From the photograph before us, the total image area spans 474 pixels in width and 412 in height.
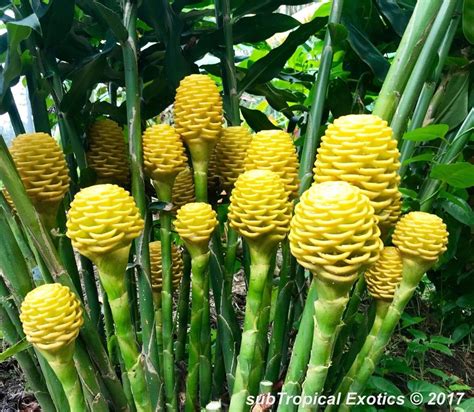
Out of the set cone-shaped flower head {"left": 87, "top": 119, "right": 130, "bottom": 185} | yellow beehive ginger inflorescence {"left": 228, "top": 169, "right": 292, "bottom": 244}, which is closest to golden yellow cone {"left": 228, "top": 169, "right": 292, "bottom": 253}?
yellow beehive ginger inflorescence {"left": 228, "top": 169, "right": 292, "bottom": 244}

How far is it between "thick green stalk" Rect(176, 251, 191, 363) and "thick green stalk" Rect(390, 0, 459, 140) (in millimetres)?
371

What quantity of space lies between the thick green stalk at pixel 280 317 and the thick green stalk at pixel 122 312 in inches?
7.3

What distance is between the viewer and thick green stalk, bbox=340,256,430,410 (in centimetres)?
53

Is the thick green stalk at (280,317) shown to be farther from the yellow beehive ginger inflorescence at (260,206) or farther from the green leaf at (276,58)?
the green leaf at (276,58)

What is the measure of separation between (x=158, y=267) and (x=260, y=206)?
12.8 inches

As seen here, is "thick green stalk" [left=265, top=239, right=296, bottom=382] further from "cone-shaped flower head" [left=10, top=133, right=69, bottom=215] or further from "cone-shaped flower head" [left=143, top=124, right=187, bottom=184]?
"cone-shaped flower head" [left=10, top=133, right=69, bottom=215]

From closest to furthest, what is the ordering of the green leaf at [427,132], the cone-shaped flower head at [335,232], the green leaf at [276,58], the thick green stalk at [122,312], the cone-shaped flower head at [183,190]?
the cone-shaped flower head at [335,232] → the thick green stalk at [122,312] → the green leaf at [427,132] → the cone-shaped flower head at [183,190] → the green leaf at [276,58]

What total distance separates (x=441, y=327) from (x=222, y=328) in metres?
0.90

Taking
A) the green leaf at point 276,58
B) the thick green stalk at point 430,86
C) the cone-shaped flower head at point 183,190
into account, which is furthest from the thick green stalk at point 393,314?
the green leaf at point 276,58

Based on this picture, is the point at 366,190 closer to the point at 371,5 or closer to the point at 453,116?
the point at 453,116

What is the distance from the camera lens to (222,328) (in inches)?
27.0

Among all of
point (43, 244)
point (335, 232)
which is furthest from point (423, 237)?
point (43, 244)

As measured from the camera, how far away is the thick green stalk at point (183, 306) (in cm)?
74

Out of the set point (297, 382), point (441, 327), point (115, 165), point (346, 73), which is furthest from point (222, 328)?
point (441, 327)
